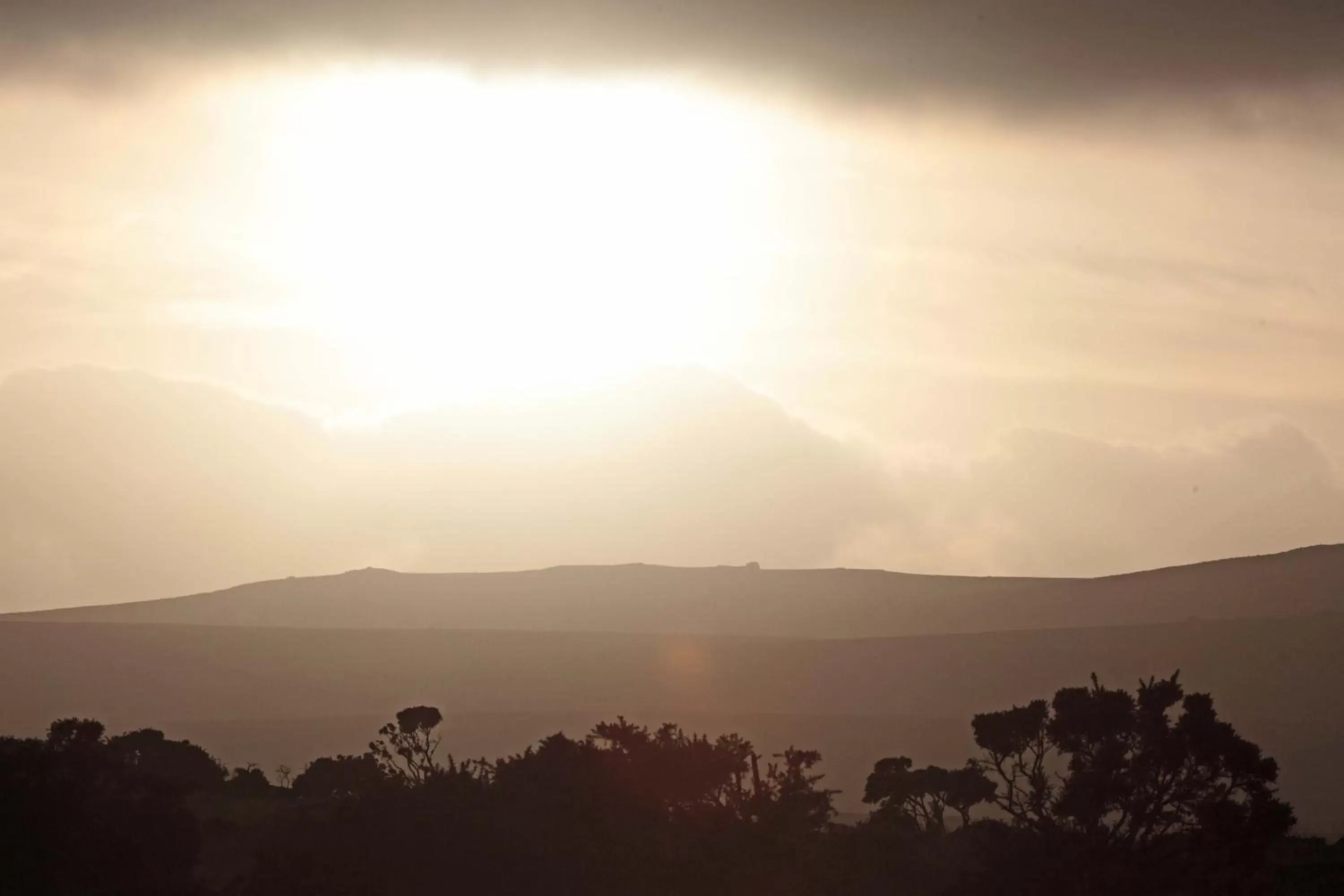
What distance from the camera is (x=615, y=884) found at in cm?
5394

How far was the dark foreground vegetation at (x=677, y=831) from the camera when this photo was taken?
49406mm

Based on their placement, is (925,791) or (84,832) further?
(925,791)

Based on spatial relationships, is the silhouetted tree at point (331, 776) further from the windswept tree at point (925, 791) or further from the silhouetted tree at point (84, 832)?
the silhouetted tree at point (84, 832)

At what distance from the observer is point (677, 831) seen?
57.0m

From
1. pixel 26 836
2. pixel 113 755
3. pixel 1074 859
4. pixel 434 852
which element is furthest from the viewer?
pixel 113 755

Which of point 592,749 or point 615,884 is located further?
point 592,749

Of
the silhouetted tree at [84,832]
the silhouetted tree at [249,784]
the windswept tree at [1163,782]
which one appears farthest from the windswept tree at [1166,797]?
the silhouetted tree at [249,784]

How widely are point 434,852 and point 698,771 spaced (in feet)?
31.5

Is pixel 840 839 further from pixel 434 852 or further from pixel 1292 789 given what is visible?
pixel 1292 789

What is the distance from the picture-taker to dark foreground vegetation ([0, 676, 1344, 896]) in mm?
49406

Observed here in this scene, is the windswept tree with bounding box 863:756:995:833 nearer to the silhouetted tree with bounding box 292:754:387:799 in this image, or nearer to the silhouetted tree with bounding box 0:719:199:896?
the silhouetted tree with bounding box 292:754:387:799

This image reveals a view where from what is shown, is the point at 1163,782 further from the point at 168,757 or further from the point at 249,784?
the point at 168,757

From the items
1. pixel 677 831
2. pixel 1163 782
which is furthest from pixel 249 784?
pixel 1163 782

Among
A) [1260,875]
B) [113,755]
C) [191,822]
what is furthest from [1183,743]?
[113,755]
